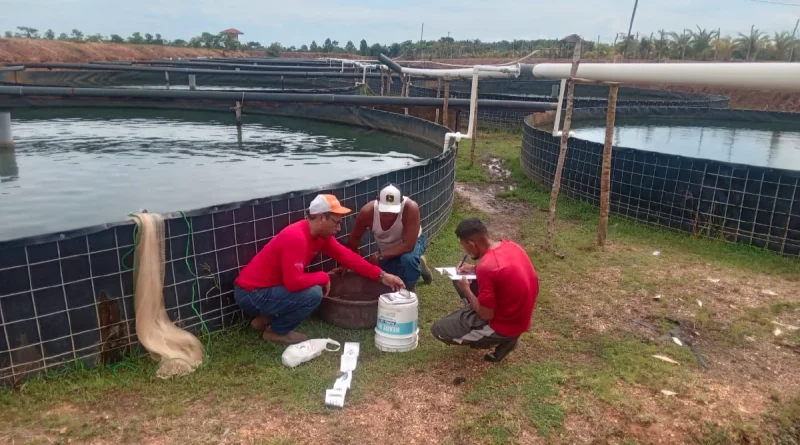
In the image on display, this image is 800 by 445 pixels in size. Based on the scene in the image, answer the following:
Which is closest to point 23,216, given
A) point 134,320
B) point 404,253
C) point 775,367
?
point 134,320

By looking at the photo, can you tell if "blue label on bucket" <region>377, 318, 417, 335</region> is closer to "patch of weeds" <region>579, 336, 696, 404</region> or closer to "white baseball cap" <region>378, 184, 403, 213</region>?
"white baseball cap" <region>378, 184, 403, 213</region>

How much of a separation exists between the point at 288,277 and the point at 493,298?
1.37m

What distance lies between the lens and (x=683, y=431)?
3.09 meters

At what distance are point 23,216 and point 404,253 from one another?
4.95 m

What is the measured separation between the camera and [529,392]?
342 cm

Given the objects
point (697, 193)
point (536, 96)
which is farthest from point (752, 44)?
point (697, 193)

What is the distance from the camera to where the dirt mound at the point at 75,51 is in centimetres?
2944

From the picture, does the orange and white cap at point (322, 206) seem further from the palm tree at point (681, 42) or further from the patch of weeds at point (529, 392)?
the palm tree at point (681, 42)

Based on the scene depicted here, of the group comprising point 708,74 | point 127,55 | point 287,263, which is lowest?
point 287,263

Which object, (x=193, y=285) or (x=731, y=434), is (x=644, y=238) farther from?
(x=193, y=285)

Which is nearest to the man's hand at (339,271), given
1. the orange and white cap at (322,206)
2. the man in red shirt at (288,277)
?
the man in red shirt at (288,277)

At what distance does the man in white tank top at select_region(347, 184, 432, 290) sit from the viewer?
446cm

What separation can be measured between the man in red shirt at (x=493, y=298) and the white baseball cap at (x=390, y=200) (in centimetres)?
94

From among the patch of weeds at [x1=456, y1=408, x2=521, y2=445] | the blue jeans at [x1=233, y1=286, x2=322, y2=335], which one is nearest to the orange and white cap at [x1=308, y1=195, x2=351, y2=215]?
the blue jeans at [x1=233, y1=286, x2=322, y2=335]
